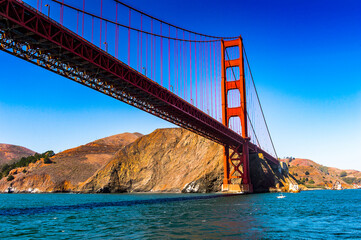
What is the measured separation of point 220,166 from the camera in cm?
7250

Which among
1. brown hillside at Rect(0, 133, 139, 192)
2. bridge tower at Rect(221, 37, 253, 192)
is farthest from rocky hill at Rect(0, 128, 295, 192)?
bridge tower at Rect(221, 37, 253, 192)

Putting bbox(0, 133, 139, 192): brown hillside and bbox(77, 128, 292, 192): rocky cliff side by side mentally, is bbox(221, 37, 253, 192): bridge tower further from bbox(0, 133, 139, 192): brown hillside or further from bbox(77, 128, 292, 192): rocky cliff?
bbox(0, 133, 139, 192): brown hillside

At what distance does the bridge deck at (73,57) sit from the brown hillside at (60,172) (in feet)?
242

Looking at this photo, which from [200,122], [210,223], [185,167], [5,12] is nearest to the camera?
[210,223]

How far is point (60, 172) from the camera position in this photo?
4355 inches

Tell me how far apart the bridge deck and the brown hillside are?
73.9 metres

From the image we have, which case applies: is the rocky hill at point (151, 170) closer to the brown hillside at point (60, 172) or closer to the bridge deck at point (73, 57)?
the brown hillside at point (60, 172)

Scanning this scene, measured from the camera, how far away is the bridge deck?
847 inches

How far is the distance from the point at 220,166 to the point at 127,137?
12051 centimetres

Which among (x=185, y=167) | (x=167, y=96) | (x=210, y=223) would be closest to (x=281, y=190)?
(x=185, y=167)

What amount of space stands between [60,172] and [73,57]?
92050mm

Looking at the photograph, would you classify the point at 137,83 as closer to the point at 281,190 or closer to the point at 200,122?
the point at 200,122

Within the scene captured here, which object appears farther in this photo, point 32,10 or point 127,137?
point 127,137

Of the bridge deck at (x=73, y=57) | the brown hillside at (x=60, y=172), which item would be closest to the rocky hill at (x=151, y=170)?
the brown hillside at (x=60, y=172)
